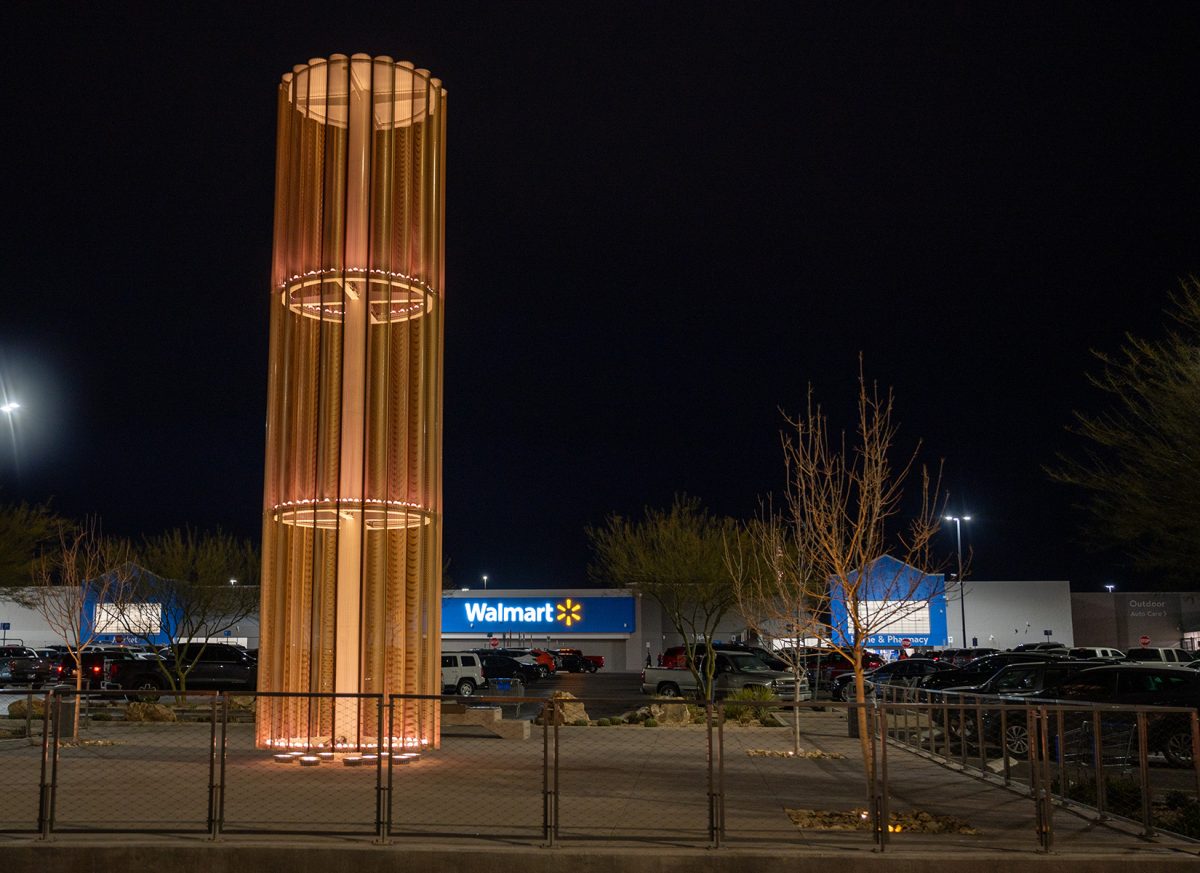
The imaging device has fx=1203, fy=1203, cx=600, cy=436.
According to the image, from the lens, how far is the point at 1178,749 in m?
15.3

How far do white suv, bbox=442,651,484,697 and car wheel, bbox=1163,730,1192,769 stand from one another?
23805 mm

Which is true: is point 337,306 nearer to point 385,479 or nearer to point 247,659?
point 385,479

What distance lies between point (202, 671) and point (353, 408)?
20209 mm

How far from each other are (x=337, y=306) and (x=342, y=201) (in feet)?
4.83

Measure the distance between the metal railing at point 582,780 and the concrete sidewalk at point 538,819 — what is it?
5 cm

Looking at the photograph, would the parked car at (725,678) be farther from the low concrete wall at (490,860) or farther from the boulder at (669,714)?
the low concrete wall at (490,860)

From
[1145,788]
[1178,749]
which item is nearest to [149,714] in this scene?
[1178,749]

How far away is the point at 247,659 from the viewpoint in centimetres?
3484

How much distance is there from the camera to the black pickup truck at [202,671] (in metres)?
33.0

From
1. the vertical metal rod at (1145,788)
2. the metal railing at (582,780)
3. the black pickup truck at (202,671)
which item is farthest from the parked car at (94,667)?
the vertical metal rod at (1145,788)

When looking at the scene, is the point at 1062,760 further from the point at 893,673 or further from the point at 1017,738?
the point at 893,673

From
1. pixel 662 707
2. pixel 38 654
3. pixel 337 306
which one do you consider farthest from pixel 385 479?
pixel 38 654

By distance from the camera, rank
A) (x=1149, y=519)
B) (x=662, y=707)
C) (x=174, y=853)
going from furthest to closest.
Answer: (x=662, y=707) < (x=1149, y=519) < (x=174, y=853)

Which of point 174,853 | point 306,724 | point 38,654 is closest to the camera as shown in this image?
point 174,853
